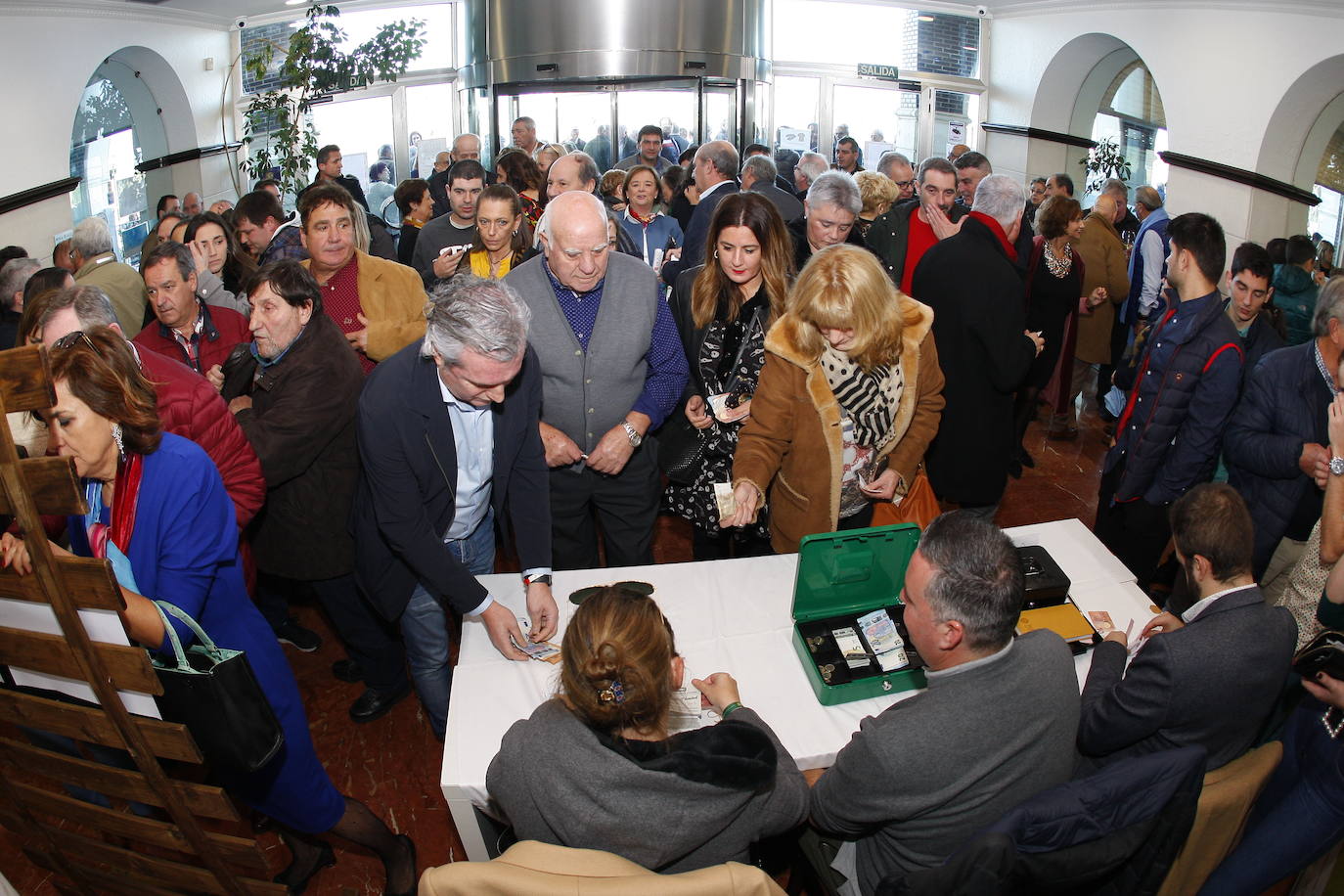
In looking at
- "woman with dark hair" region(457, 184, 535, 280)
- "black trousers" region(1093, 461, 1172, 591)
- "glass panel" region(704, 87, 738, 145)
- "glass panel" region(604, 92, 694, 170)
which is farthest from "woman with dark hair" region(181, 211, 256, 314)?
"glass panel" region(704, 87, 738, 145)

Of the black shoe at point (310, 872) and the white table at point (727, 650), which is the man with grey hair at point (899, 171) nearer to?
the white table at point (727, 650)

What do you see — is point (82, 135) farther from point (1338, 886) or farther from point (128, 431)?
point (1338, 886)

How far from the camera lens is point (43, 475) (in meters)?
1.42

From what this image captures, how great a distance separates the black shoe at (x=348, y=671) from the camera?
3.39 m

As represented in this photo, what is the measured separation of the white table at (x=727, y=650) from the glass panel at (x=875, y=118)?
417 inches

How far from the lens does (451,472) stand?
2.40 metres

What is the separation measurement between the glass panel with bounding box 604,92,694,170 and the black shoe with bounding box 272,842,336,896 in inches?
316

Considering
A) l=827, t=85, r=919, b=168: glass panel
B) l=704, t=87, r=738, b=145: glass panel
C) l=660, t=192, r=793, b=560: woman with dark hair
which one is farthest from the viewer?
l=827, t=85, r=919, b=168: glass panel

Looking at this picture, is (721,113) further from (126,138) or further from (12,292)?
(12,292)

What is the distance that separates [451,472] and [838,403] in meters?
1.20

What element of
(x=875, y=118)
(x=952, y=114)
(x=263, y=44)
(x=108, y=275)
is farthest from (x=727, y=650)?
(x=952, y=114)

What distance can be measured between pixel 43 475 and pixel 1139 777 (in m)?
1.95

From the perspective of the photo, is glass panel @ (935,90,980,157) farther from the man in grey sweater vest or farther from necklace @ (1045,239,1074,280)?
the man in grey sweater vest

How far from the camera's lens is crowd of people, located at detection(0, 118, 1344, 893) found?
1657 mm
